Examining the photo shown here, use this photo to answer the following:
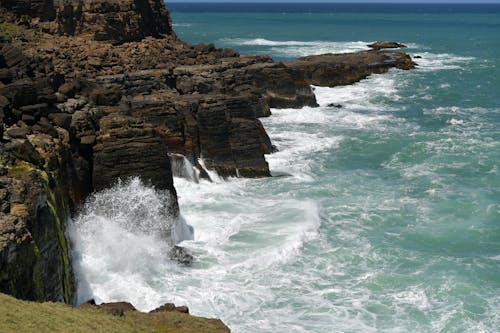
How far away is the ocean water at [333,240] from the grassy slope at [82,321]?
481cm

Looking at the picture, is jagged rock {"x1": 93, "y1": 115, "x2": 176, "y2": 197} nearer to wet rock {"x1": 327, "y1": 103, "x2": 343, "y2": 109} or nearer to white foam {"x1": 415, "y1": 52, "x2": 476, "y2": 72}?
wet rock {"x1": 327, "y1": 103, "x2": 343, "y2": 109}

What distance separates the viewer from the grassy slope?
589 inches

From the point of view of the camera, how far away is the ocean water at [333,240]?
24.0 meters

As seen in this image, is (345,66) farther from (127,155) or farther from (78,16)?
(127,155)

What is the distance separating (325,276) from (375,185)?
13.9 m

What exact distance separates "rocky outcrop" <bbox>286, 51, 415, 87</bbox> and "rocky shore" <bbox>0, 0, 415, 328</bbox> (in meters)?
15.5

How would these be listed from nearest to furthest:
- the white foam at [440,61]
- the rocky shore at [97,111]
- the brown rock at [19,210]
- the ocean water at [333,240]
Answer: the brown rock at [19,210] < the rocky shore at [97,111] < the ocean water at [333,240] < the white foam at [440,61]

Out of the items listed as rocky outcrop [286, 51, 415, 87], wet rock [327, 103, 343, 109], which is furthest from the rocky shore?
rocky outcrop [286, 51, 415, 87]

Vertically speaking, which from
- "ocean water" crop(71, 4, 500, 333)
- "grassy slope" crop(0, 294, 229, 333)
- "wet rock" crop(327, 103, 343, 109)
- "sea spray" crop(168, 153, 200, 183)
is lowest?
"wet rock" crop(327, 103, 343, 109)

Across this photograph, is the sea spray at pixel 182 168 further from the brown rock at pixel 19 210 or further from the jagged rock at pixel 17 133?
the brown rock at pixel 19 210

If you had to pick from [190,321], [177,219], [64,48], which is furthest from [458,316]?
[64,48]

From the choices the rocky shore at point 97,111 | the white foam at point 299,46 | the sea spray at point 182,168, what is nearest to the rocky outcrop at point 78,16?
the rocky shore at point 97,111

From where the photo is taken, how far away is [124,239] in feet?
90.9

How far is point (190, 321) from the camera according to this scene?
1803 cm
